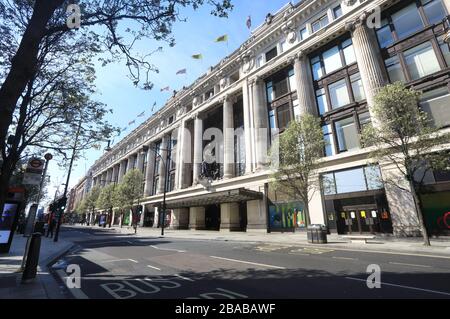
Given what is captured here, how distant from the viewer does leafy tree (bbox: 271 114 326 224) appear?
19.2 m

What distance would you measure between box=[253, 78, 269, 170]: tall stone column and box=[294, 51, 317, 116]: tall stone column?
230 inches

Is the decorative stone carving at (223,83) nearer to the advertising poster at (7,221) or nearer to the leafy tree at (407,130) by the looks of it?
the leafy tree at (407,130)

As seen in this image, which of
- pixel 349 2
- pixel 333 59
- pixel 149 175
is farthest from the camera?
pixel 149 175

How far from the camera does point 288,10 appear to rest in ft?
102

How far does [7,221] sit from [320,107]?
27.4 meters

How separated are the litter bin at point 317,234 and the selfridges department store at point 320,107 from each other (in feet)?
16.3

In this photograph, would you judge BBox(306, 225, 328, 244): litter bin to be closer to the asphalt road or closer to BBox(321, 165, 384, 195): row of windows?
BBox(321, 165, 384, 195): row of windows

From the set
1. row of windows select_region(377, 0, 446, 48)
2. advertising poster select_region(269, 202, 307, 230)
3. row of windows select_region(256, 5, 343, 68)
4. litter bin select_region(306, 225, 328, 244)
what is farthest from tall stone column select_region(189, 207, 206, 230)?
row of windows select_region(377, 0, 446, 48)

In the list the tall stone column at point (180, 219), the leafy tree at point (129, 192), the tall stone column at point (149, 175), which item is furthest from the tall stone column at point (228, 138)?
the tall stone column at point (149, 175)

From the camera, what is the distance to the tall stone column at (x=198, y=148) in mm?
40625

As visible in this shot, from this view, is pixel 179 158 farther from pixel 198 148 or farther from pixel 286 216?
pixel 286 216

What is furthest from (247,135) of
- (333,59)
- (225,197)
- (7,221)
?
(7,221)

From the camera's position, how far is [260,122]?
1243 inches
